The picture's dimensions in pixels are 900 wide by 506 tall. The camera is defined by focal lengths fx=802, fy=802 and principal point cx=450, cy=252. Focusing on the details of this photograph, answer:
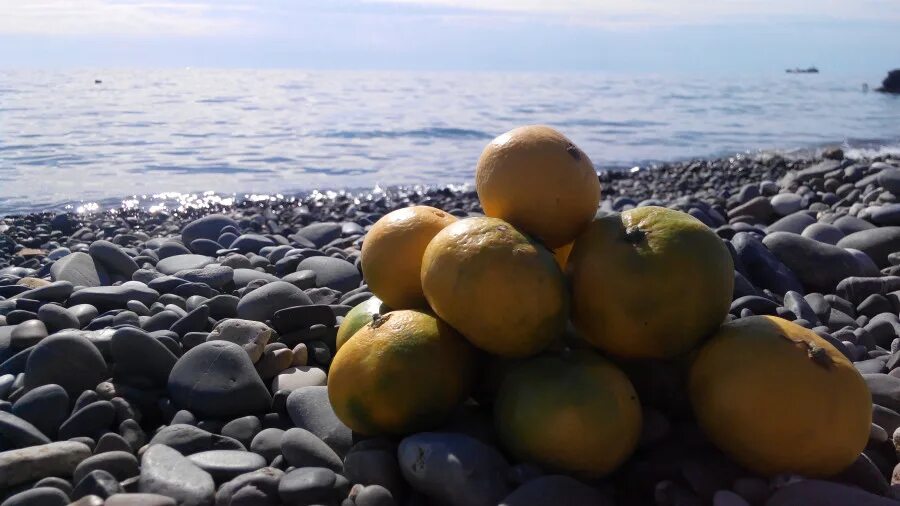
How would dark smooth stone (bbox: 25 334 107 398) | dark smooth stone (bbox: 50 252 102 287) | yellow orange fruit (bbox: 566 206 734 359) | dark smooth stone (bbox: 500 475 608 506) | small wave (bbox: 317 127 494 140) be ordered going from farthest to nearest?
small wave (bbox: 317 127 494 140) → dark smooth stone (bbox: 50 252 102 287) → dark smooth stone (bbox: 25 334 107 398) → yellow orange fruit (bbox: 566 206 734 359) → dark smooth stone (bbox: 500 475 608 506)

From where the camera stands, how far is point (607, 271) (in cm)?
264

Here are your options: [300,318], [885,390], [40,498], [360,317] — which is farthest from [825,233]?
[40,498]

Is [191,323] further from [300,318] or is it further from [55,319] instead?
[55,319]

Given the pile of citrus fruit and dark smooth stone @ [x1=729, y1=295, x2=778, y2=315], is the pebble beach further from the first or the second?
the pile of citrus fruit

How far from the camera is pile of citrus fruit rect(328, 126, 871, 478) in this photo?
2527 mm

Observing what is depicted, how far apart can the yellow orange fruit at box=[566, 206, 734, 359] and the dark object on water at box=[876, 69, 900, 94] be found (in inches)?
2397

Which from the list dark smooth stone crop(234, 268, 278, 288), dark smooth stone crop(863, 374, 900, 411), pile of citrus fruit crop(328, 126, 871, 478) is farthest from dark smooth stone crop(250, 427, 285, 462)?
dark smooth stone crop(863, 374, 900, 411)

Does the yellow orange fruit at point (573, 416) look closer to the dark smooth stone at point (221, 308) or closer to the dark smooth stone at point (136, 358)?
the dark smooth stone at point (136, 358)

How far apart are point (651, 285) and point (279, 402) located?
1699 mm

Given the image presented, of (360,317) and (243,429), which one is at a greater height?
(360,317)

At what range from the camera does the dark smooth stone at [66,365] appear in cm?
347

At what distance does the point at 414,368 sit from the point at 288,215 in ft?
30.1

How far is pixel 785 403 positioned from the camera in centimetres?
249

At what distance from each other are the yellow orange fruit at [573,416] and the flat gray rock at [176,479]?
994 millimetres
